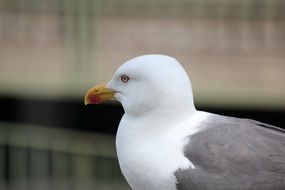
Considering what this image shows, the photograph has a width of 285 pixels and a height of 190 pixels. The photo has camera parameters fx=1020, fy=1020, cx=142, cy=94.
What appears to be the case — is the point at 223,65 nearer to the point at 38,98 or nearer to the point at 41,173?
the point at 38,98

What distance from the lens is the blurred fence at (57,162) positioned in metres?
6.15

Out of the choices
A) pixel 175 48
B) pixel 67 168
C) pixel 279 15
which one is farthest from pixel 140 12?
pixel 67 168

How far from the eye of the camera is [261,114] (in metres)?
6.96

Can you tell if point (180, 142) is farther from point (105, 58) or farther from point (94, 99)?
point (105, 58)

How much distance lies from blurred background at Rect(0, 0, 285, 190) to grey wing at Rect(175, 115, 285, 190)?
132 inches

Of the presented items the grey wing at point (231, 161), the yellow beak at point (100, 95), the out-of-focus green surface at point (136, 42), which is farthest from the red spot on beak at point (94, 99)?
the out-of-focus green surface at point (136, 42)

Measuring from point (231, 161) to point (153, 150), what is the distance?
0.22 m

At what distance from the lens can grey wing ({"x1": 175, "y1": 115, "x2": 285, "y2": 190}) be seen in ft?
9.35

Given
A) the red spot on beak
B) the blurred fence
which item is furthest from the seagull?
the blurred fence

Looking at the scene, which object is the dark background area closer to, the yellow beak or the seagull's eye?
the yellow beak

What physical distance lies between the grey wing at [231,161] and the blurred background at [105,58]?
335 cm

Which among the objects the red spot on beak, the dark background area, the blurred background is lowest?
the dark background area

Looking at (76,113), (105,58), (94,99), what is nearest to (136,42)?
(105,58)

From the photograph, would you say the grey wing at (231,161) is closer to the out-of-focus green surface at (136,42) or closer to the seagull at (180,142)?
the seagull at (180,142)
